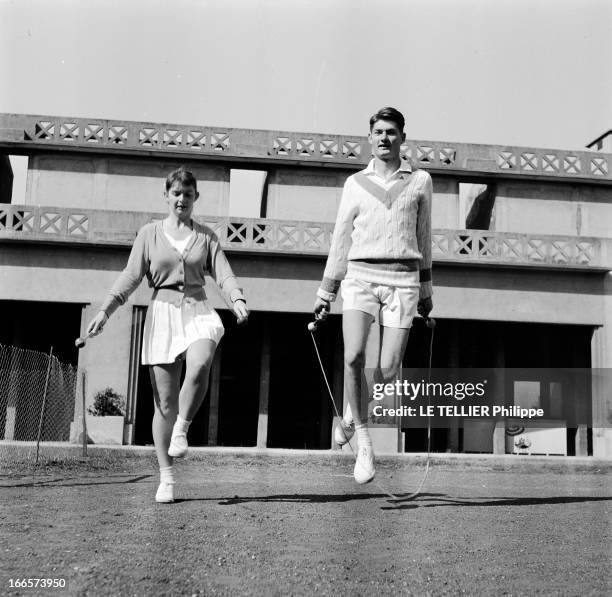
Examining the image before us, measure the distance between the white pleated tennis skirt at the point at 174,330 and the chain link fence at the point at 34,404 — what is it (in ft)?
18.3

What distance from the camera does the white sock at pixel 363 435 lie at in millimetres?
5875

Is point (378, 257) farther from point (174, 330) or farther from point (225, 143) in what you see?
point (225, 143)

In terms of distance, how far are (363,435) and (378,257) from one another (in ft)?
4.05

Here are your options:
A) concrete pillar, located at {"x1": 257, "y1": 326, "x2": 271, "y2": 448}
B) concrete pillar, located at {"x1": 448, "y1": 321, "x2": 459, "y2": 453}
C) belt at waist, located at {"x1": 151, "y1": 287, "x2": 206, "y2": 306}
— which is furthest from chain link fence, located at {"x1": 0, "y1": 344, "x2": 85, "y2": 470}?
concrete pillar, located at {"x1": 448, "y1": 321, "x2": 459, "y2": 453}

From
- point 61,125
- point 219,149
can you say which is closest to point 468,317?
point 219,149

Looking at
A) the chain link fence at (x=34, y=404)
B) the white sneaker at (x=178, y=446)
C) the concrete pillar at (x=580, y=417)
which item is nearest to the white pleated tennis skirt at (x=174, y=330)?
the white sneaker at (x=178, y=446)

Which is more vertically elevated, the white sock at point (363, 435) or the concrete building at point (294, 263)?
the concrete building at point (294, 263)

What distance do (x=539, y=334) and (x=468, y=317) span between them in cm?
550

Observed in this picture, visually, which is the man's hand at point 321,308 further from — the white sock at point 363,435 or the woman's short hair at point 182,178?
the woman's short hair at point 182,178

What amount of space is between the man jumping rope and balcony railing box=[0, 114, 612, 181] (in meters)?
19.0

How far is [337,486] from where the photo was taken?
7992 mm

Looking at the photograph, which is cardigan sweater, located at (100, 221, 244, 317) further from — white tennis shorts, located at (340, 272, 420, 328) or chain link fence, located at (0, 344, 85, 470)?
chain link fence, located at (0, 344, 85, 470)

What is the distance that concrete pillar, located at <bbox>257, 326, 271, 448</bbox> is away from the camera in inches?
898

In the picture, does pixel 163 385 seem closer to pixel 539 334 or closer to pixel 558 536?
pixel 558 536
